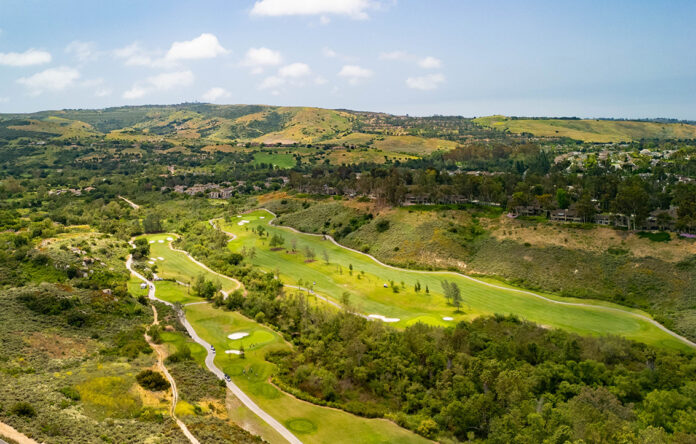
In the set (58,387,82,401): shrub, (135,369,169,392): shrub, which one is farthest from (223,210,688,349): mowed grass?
(58,387,82,401): shrub

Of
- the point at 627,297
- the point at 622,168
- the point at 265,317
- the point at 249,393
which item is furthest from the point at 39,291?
the point at 622,168

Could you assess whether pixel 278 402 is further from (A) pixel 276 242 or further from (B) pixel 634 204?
(B) pixel 634 204

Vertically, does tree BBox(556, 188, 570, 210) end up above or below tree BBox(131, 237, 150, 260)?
above

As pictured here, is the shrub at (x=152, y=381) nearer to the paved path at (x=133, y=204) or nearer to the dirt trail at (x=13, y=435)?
the dirt trail at (x=13, y=435)

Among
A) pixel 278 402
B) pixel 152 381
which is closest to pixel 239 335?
pixel 152 381

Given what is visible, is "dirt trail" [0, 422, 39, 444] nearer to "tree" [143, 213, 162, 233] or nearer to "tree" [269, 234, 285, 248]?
"tree" [269, 234, 285, 248]

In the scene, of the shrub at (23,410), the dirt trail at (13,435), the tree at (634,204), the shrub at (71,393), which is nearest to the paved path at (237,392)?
the shrub at (71,393)

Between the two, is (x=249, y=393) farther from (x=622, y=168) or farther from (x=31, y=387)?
(x=622, y=168)
